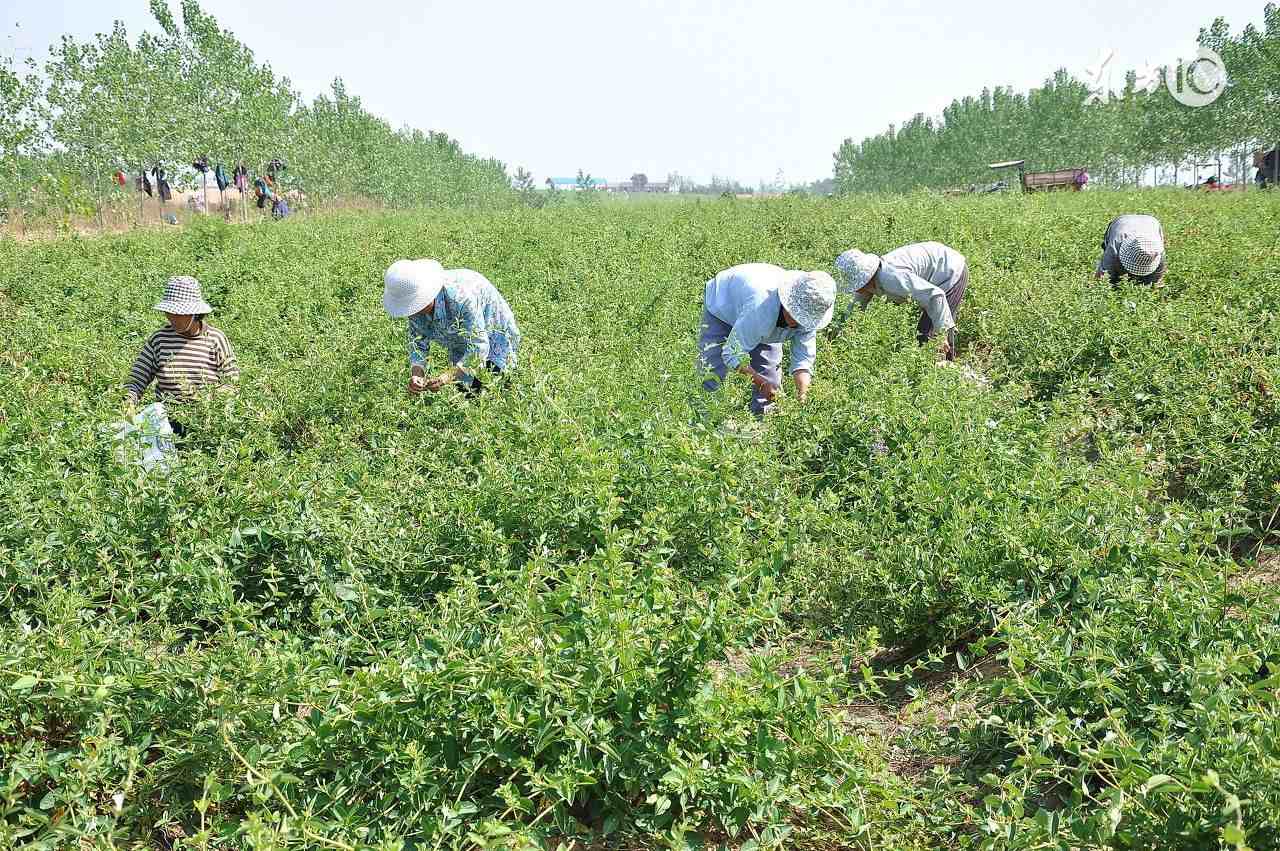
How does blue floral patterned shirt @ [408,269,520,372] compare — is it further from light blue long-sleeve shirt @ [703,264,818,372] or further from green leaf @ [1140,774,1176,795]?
green leaf @ [1140,774,1176,795]

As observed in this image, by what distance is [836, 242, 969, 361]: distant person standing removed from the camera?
6.18 metres

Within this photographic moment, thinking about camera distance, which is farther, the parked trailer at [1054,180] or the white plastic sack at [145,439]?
the parked trailer at [1054,180]

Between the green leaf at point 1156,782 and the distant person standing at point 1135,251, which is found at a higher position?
the distant person standing at point 1135,251

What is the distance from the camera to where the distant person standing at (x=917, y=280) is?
20.3ft

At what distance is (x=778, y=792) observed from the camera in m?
2.08

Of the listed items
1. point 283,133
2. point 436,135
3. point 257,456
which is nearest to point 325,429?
point 257,456

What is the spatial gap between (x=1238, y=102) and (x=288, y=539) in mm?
41140

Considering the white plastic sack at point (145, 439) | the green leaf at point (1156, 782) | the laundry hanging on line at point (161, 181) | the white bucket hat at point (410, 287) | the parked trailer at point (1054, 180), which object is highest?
the laundry hanging on line at point (161, 181)

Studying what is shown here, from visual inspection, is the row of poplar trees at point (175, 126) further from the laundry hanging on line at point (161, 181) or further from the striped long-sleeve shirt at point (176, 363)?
the striped long-sleeve shirt at point (176, 363)

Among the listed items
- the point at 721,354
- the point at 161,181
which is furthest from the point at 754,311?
the point at 161,181

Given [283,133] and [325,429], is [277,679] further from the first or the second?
[283,133]

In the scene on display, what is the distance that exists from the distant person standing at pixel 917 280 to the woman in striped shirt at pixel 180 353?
3932mm

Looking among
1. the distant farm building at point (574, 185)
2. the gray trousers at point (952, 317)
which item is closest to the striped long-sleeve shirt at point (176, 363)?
the gray trousers at point (952, 317)

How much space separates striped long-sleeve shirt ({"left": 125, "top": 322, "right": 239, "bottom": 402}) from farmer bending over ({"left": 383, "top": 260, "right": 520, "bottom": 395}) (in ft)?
3.42
